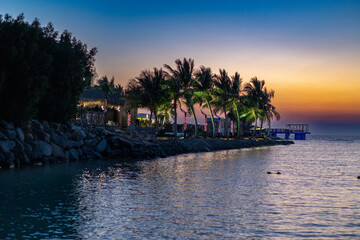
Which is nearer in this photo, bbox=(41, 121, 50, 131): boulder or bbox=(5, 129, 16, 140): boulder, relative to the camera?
bbox=(5, 129, 16, 140): boulder

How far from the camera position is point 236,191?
17938 millimetres

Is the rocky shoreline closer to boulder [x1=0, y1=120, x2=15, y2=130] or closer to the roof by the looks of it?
boulder [x1=0, y1=120, x2=15, y2=130]

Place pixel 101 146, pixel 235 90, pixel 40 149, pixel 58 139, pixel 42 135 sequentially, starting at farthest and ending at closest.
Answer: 1. pixel 235 90
2. pixel 101 146
3. pixel 58 139
4. pixel 42 135
5. pixel 40 149

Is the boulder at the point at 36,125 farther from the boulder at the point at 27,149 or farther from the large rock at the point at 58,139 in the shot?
the boulder at the point at 27,149

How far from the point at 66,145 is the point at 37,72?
6313mm

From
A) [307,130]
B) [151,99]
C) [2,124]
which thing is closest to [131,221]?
[2,124]

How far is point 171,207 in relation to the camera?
13.9 metres

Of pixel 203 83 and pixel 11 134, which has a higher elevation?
pixel 203 83

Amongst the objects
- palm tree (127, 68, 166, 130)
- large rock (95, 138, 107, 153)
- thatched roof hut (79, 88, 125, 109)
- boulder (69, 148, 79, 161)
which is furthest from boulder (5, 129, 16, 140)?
palm tree (127, 68, 166, 130)

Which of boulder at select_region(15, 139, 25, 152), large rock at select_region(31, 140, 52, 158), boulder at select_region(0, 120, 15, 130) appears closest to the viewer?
boulder at select_region(0, 120, 15, 130)

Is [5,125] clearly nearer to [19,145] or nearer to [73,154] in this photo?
[19,145]

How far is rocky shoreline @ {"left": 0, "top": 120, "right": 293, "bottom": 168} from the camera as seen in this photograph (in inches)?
1006

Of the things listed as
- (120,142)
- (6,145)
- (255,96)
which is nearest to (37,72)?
(6,145)

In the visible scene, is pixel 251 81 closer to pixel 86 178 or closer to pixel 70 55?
pixel 70 55
